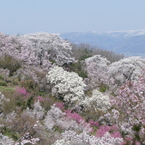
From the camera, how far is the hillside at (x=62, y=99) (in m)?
8.11

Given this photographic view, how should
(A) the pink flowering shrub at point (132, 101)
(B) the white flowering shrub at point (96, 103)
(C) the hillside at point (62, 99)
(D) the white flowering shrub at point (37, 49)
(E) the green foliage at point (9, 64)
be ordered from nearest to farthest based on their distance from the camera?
(A) the pink flowering shrub at point (132, 101), (C) the hillside at point (62, 99), (B) the white flowering shrub at point (96, 103), (E) the green foliage at point (9, 64), (D) the white flowering shrub at point (37, 49)

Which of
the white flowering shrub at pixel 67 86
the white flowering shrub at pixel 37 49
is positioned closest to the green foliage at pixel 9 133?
the white flowering shrub at pixel 67 86

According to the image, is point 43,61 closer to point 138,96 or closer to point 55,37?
point 55,37

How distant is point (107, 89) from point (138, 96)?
18.9m

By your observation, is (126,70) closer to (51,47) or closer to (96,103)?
(51,47)

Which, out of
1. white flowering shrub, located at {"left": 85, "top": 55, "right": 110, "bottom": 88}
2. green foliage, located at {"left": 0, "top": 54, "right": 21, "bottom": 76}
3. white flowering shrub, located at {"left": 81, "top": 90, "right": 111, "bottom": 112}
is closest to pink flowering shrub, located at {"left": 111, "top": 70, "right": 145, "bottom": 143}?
white flowering shrub, located at {"left": 81, "top": 90, "right": 111, "bottom": 112}

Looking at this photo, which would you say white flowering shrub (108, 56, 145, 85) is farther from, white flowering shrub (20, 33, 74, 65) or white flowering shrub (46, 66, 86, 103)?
white flowering shrub (46, 66, 86, 103)

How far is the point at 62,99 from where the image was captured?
18.2 metres

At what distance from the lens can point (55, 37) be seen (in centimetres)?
3152

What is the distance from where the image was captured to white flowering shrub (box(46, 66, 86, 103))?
688 inches

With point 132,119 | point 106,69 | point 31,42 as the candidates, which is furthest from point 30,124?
point 106,69

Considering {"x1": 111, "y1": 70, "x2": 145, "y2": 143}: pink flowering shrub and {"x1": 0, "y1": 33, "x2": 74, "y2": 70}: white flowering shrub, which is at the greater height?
{"x1": 111, "y1": 70, "x2": 145, "y2": 143}: pink flowering shrub

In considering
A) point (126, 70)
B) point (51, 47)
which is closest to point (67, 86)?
point (126, 70)

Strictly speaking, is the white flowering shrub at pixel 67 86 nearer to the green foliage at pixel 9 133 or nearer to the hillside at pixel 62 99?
the hillside at pixel 62 99
